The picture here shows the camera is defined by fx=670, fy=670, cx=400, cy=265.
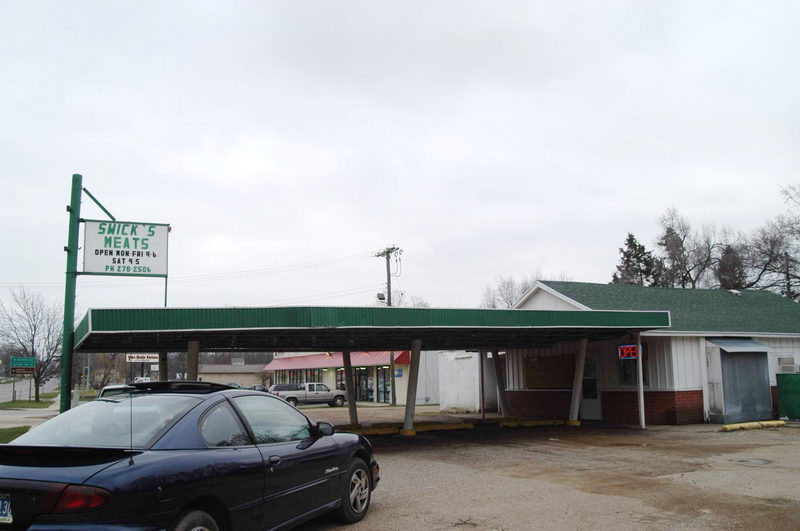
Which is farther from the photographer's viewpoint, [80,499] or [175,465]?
[175,465]

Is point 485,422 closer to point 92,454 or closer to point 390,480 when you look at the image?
point 390,480

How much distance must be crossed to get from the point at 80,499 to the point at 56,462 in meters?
0.46

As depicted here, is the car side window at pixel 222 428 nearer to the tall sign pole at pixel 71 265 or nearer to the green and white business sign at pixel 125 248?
the tall sign pole at pixel 71 265

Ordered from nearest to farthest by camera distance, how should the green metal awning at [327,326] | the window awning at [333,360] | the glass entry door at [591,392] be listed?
the green metal awning at [327,326]
the glass entry door at [591,392]
the window awning at [333,360]

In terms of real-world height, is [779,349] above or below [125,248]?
below

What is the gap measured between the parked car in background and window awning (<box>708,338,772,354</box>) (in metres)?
26.6

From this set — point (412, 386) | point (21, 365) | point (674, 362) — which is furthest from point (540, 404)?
point (21, 365)

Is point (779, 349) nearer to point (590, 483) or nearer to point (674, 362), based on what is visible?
point (674, 362)

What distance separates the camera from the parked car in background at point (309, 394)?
41625mm

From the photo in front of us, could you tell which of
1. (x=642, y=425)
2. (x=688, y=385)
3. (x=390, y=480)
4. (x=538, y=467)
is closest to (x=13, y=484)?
(x=390, y=480)

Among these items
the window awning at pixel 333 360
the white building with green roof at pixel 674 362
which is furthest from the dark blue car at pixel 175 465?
the window awning at pixel 333 360

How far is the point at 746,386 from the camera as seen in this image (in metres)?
20.8

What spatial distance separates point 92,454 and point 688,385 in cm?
1946

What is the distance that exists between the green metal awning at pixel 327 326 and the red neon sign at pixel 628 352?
1.58 feet
